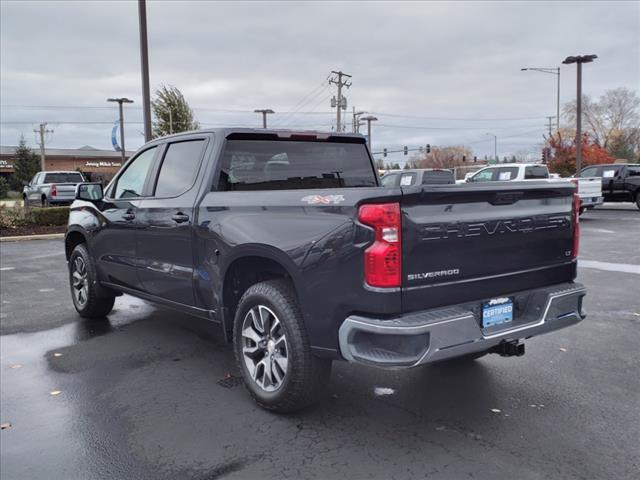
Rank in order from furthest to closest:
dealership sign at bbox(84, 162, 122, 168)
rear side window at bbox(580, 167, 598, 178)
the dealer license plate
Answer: dealership sign at bbox(84, 162, 122, 168)
rear side window at bbox(580, 167, 598, 178)
the dealer license plate

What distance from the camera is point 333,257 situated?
3.30 metres

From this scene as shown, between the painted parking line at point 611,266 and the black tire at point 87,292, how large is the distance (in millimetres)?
7553

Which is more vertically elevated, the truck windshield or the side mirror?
the truck windshield

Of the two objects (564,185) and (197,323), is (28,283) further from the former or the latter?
(564,185)

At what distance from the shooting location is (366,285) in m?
3.15

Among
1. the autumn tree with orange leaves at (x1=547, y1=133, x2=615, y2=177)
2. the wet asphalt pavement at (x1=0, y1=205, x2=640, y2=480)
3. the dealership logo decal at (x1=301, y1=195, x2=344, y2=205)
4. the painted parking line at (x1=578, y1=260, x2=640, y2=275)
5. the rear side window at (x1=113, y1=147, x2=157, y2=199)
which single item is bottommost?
the wet asphalt pavement at (x1=0, y1=205, x2=640, y2=480)

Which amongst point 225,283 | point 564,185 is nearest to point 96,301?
point 225,283

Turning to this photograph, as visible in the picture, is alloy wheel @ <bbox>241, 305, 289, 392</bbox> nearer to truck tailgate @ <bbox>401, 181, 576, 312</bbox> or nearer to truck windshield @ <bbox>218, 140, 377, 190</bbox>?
truck tailgate @ <bbox>401, 181, 576, 312</bbox>

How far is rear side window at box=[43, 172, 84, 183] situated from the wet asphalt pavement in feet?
67.4

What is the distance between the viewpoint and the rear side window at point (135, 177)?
5.40 m

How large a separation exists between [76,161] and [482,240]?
70.7 metres

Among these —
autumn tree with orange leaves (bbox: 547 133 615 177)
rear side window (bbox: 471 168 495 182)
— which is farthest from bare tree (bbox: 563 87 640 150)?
rear side window (bbox: 471 168 495 182)

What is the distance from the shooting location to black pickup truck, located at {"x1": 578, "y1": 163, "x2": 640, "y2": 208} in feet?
73.2

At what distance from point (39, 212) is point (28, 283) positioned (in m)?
9.52
